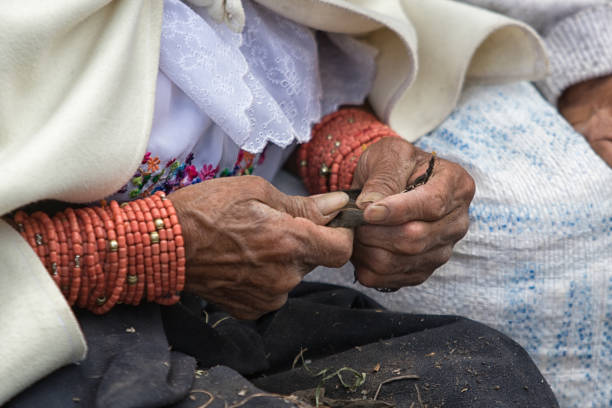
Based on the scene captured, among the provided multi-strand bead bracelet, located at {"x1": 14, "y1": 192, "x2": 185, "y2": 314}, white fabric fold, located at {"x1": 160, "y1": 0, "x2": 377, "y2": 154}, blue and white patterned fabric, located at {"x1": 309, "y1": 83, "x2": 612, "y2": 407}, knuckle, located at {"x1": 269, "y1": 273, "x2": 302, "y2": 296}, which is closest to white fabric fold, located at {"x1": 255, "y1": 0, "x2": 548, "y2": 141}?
white fabric fold, located at {"x1": 160, "y1": 0, "x2": 377, "y2": 154}

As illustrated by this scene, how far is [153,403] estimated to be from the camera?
0.73m

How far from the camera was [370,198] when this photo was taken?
1006mm

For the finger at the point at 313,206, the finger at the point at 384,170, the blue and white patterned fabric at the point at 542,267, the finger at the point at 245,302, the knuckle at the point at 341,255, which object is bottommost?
the blue and white patterned fabric at the point at 542,267

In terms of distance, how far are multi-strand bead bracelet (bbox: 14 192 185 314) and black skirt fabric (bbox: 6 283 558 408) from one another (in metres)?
0.06

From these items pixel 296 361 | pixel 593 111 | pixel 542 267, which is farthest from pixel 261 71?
pixel 593 111

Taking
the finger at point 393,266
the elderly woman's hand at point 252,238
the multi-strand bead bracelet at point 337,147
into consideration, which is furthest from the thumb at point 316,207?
the multi-strand bead bracelet at point 337,147

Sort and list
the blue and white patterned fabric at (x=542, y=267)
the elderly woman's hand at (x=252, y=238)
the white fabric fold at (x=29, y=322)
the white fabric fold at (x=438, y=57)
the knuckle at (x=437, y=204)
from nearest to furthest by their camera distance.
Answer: the white fabric fold at (x=29, y=322) < the elderly woman's hand at (x=252, y=238) < the knuckle at (x=437, y=204) < the blue and white patterned fabric at (x=542, y=267) < the white fabric fold at (x=438, y=57)

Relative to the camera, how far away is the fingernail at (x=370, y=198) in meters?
1.00

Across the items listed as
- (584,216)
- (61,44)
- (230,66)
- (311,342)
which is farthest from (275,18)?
(584,216)

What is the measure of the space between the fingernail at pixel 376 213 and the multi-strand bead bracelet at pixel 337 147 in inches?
11.2

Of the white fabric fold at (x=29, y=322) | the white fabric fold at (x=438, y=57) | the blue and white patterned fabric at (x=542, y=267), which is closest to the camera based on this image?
the white fabric fold at (x=29, y=322)

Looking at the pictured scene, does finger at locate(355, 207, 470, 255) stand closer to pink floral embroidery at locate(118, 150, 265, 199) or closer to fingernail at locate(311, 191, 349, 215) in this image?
fingernail at locate(311, 191, 349, 215)

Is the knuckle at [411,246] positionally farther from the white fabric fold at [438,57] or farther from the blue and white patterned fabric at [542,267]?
the white fabric fold at [438,57]

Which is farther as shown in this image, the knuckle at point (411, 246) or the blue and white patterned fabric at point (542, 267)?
the blue and white patterned fabric at point (542, 267)
